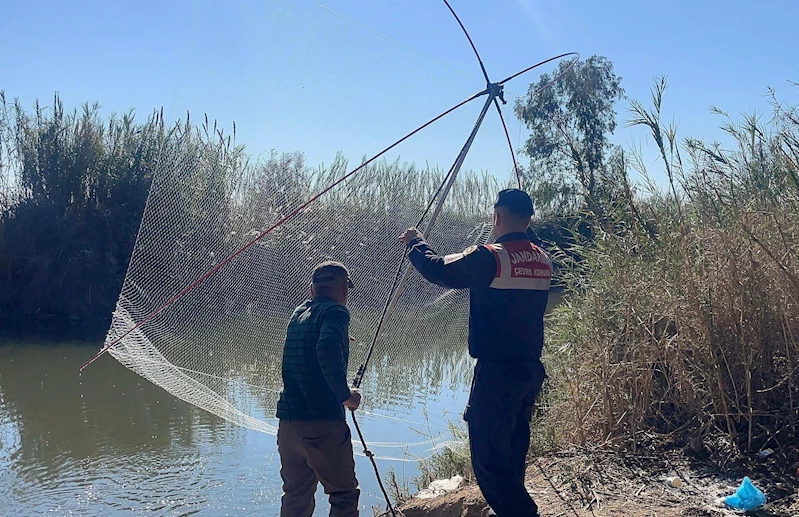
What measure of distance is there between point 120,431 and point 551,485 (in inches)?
226

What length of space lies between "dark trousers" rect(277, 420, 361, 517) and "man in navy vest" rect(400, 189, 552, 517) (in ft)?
2.17

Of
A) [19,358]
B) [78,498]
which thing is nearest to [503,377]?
[78,498]

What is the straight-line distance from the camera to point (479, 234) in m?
5.93

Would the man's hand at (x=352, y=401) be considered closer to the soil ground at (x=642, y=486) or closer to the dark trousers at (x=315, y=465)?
the dark trousers at (x=315, y=465)

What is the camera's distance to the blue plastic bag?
325 cm

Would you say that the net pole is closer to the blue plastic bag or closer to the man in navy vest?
the man in navy vest

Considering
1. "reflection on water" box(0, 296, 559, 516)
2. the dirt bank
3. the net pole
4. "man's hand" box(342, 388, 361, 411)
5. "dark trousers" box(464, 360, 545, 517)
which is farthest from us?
"reflection on water" box(0, 296, 559, 516)

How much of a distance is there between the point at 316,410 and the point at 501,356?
37.3 inches

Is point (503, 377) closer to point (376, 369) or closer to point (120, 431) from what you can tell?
point (376, 369)

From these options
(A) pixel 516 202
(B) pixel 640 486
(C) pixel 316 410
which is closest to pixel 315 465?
(C) pixel 316 410

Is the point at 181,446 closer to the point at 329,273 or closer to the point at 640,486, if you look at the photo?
the point at 329,273

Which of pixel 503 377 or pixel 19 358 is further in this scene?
pixel 19 358

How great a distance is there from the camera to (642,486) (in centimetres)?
365

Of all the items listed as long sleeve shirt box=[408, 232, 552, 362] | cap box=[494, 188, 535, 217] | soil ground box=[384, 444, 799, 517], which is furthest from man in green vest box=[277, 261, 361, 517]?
soil ground box=[384, 444, 799, 517]
